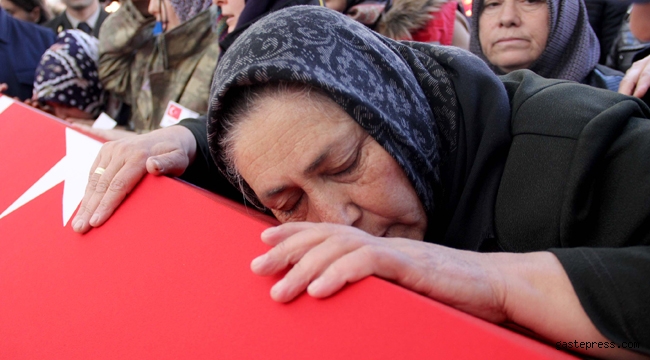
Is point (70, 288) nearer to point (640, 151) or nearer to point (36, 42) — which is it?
point (640, 151)

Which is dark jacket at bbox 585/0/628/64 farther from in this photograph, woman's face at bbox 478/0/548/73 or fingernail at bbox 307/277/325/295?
fingernail at bbox 307/277/325/295

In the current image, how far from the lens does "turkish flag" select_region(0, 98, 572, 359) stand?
0.74m

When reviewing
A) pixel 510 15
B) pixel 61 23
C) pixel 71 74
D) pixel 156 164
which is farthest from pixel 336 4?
pixel 61 23

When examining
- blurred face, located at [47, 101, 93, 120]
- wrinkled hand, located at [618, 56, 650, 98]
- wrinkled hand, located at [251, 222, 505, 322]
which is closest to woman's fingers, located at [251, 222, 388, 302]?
wrinkled hand, located at [251, 222, 505, 322]

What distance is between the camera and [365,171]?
1223 mm

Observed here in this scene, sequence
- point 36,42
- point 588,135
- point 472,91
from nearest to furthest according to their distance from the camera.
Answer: point 588,135 → point 472,91 → point 36,42

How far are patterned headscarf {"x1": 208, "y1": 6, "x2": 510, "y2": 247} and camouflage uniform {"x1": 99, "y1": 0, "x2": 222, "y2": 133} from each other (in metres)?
1.95

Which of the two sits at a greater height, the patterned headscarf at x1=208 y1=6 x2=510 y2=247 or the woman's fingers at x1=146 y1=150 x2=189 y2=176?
the patterned headscarf at x1=208 y1=6 x2=510 y2=247

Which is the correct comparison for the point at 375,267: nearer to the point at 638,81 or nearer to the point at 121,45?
the point at 638,81

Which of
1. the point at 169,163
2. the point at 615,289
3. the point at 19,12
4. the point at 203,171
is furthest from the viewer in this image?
the point at 19,12

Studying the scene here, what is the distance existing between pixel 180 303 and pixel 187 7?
2936 mm

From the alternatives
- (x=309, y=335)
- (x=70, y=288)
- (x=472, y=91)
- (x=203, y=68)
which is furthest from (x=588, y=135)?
(x=203, y=68)

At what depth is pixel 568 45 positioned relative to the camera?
8.13ft

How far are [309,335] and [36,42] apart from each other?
4.49 m
